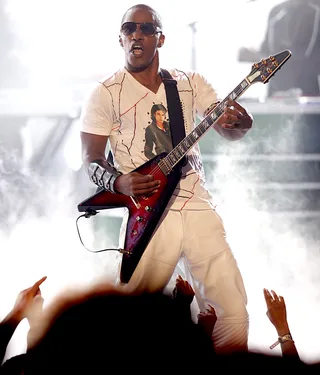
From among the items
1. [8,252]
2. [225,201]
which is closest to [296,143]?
[225,201]

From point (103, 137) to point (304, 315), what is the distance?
2.50 m

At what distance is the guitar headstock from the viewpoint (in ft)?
10.8

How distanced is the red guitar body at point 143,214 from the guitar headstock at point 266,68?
60 cm

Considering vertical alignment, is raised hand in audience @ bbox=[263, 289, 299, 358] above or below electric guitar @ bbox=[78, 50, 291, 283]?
below

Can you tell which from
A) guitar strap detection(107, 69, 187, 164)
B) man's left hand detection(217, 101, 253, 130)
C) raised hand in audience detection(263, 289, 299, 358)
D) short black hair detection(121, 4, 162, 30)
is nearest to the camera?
raised hand in audience detection(263, 289, 299, 358)

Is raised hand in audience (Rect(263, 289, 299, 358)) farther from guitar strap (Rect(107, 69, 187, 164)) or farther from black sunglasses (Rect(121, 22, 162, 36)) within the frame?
black sunglasses (Rect(121, 22, 162, 36))

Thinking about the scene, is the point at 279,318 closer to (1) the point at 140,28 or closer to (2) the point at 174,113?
(2) the point at 174,113

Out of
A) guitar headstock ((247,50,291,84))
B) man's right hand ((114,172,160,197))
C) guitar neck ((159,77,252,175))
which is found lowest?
man's right hand ((114,172,160,197))

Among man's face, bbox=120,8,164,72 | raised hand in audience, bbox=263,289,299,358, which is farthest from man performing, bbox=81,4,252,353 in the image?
raised hand in audience, bbox=263,289,299,358

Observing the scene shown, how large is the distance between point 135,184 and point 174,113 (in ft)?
1.64

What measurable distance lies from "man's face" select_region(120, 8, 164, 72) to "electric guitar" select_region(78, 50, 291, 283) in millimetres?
481

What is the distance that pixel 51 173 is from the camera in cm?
561

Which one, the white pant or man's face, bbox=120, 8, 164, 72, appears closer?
the white pant

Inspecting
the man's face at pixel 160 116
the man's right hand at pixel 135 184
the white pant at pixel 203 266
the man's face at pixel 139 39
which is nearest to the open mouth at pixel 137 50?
the man's face at pixel 139 39
